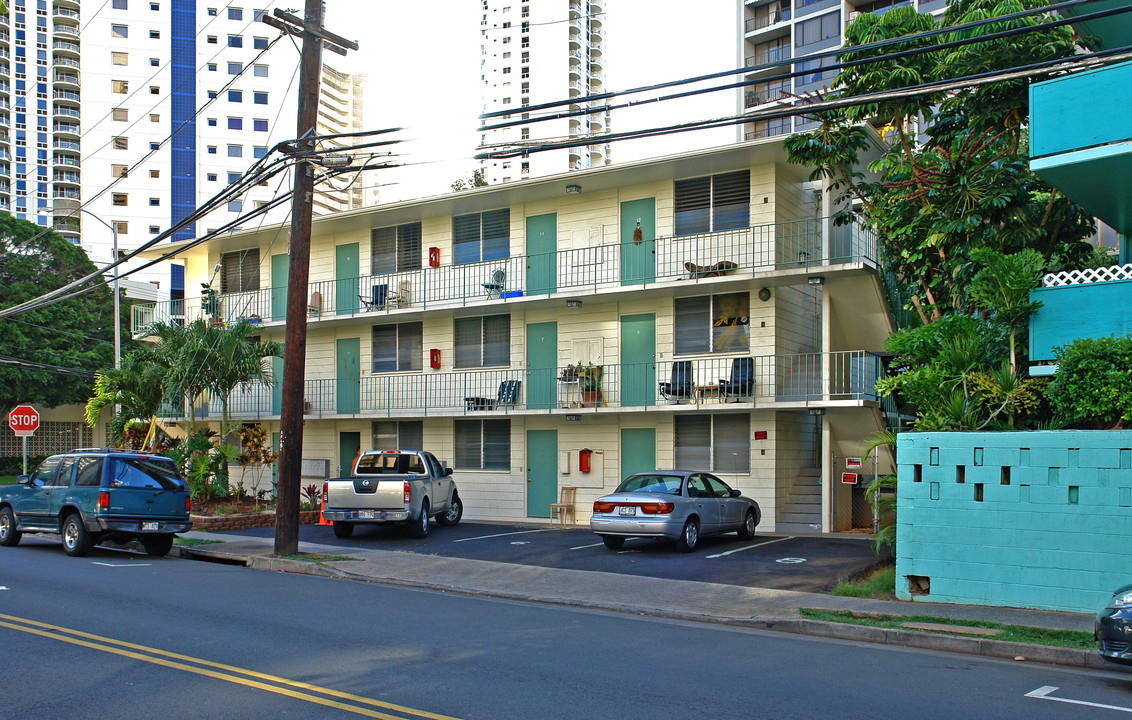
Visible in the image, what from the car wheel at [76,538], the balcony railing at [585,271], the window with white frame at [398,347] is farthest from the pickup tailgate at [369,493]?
the window with white frame at [398,347]

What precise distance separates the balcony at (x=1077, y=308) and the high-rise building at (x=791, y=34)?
36.0 m

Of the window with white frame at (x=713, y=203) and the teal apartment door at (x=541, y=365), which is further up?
the window with white frame at (x=713, y=203)

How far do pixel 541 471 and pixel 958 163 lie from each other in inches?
488

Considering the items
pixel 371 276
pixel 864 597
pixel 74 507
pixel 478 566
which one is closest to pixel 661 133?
pixel 864 597

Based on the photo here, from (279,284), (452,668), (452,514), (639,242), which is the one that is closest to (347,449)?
(279,284)

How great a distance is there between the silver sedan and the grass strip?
16.7 ft

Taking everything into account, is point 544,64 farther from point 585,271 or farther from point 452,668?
point 452,668

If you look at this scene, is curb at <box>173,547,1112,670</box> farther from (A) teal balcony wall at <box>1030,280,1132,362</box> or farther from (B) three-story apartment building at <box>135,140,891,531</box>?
(B) three-story apartment building at <box>135,140,891,531</box>

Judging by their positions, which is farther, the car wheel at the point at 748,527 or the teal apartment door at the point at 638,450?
the teal apartment door at the point at 638,450

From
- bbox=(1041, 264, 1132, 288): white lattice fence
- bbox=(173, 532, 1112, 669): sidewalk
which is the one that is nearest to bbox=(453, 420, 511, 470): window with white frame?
bbox=(173, 532, 1112, 669): sidewalk

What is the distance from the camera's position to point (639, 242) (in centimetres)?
2150

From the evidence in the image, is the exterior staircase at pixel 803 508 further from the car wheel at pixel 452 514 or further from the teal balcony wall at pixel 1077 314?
the teal balcony wall at pixel 1077 314

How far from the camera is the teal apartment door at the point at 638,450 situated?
21.7 m

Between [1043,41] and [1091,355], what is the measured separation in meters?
6.81
